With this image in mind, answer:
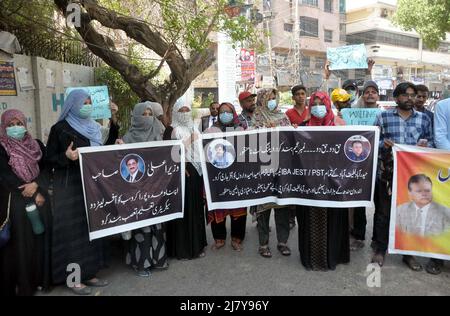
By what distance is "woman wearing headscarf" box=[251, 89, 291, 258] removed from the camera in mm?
4148

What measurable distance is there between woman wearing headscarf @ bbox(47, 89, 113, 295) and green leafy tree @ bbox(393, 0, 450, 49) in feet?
53.7

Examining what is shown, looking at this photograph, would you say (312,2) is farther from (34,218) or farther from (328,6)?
(34,218)

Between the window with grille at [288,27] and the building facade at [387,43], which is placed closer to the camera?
the window with grille at [288,27]

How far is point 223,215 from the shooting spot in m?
4.23

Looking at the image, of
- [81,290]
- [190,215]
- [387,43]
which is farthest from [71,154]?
[387,43]

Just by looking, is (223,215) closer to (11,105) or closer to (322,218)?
(322,218)

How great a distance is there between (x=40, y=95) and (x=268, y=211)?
13.0 feet

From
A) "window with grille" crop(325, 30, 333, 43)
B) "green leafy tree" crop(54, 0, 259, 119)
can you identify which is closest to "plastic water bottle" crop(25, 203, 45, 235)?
"green leafy tree" crop(54, 0, 259, 119)

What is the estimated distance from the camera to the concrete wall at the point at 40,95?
5.42 metres

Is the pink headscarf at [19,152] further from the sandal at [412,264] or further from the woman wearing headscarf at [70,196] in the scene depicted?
the sandal at [412,264]

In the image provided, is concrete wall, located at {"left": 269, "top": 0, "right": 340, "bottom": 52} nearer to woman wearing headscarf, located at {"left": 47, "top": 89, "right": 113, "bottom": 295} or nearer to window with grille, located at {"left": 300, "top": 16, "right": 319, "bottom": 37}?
window with grille, located at {"left": 300, "top": 16, "right": 319, "bottom": 37}

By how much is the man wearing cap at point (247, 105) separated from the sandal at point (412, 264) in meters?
2.14

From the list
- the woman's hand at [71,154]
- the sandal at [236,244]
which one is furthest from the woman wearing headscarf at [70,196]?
the sandal at [236,244]
